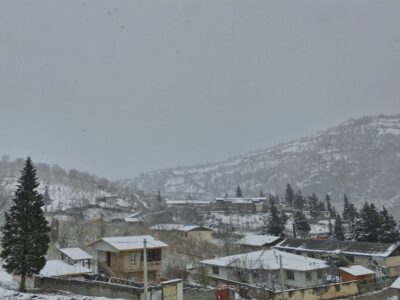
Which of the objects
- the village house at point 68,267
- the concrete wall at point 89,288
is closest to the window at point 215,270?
the village house at point 68,267

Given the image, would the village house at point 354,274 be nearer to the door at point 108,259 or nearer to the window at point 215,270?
the window at point 215,270

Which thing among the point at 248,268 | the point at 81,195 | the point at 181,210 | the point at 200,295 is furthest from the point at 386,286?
the point at 81,195

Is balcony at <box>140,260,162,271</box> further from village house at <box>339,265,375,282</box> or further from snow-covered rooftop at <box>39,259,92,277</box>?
village house at <box>339,265,375,282</box>

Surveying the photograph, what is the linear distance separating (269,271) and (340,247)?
20375 mm

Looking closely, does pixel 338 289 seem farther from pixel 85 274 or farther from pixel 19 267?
pixel 19 267

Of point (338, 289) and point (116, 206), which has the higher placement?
point (116, 206)

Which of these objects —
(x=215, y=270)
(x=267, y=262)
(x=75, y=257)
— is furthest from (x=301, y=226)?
(x=75, y=257)

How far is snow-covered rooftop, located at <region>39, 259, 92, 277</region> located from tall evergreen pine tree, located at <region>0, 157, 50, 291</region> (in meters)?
7.44

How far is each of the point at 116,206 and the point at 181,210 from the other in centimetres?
2229

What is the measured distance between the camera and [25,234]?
28.2 meters

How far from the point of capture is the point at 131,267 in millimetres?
40562

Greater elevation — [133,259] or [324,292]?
[133,259]

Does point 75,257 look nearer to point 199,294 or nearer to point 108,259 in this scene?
point 108,259

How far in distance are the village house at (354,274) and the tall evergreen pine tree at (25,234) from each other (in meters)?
30.7
